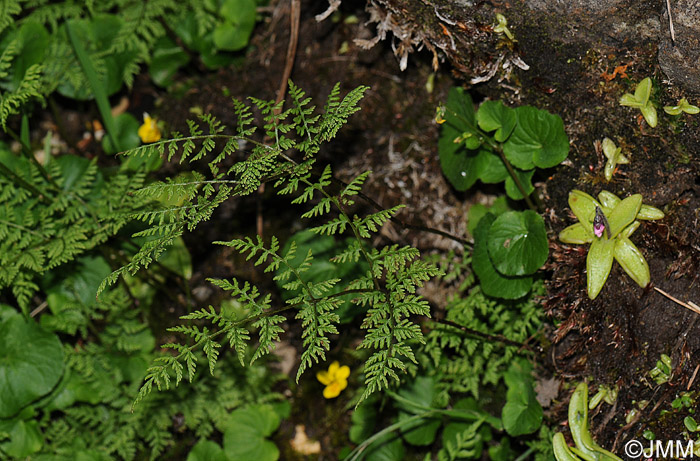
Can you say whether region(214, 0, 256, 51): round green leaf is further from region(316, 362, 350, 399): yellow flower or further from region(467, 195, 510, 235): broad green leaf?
region(316, 362, 350, 399): yellow flower

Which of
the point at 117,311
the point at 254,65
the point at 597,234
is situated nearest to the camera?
the point at 597,234

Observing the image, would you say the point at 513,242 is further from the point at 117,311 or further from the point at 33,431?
the point at 33,431

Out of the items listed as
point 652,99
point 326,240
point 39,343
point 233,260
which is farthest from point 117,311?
point 652,99

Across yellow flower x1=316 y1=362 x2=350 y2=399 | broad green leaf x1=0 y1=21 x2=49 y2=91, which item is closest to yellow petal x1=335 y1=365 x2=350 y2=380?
yellow flower x1=316 y1=362 x2=350 y2=399

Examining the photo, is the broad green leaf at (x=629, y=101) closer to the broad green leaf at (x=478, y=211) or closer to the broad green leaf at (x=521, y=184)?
the broad green leaf at (x=521, y=184)

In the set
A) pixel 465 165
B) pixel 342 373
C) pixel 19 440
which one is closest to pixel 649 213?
pixel 465 165

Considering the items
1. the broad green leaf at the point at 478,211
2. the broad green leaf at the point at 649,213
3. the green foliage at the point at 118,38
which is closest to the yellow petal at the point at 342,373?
the broad green leaf at the point at 478,211
